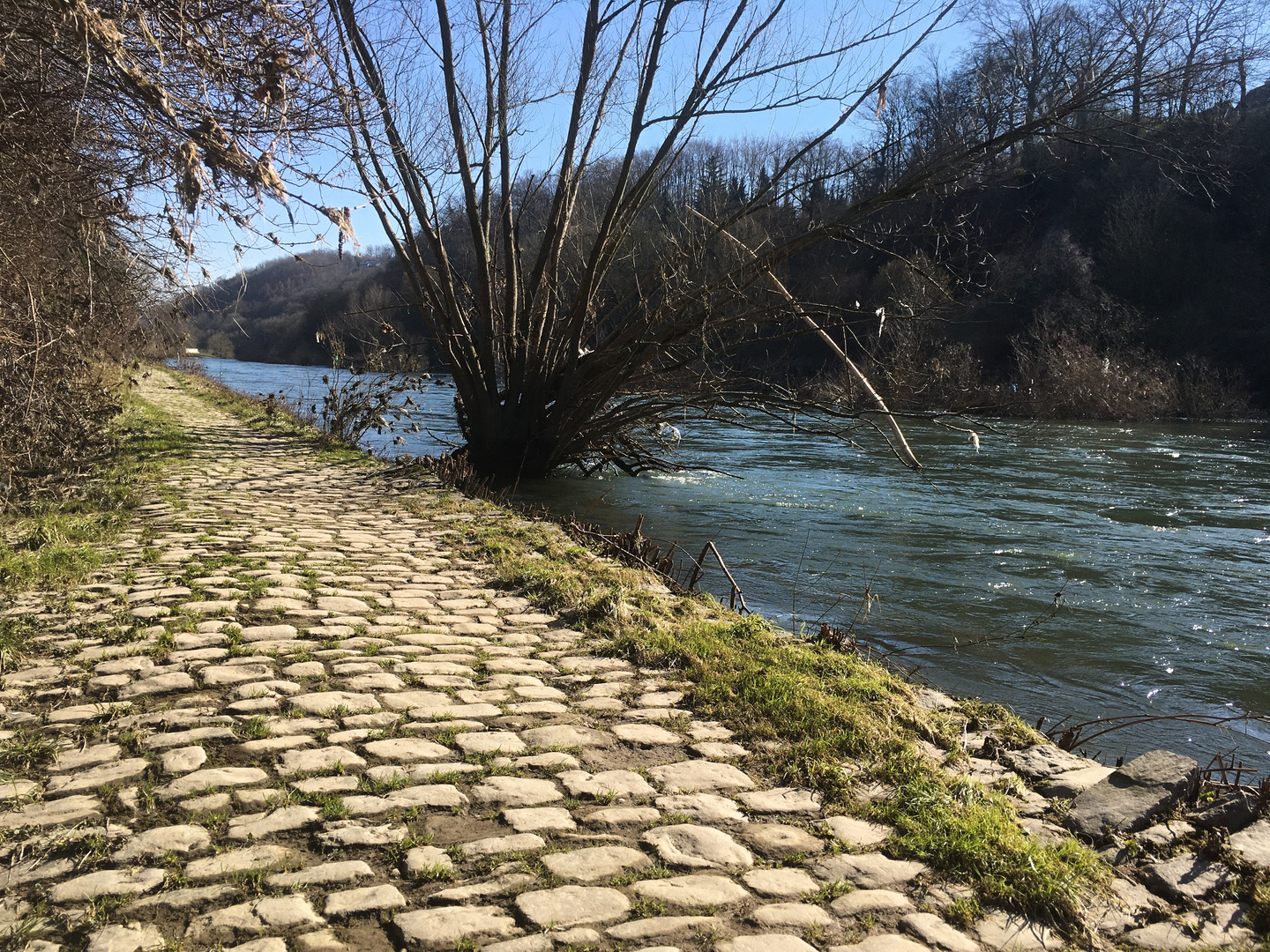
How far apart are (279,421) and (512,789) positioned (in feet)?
51.0

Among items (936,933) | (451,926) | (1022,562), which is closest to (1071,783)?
(936,933)

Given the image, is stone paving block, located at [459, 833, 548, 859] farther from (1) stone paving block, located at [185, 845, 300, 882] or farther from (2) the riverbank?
(1) stone paving block, located at [185, 845, 300, 882]

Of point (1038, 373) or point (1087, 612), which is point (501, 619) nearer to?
point (1087, 612)

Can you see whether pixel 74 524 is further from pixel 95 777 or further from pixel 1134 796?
pixel 1134 796

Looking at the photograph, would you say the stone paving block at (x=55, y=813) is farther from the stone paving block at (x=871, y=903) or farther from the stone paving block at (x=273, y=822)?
the stone paving block at (x=871, y=903)

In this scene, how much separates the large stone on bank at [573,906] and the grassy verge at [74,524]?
386 cm

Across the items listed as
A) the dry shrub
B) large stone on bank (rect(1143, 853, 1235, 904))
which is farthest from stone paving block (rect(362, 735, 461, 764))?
the dry shrub

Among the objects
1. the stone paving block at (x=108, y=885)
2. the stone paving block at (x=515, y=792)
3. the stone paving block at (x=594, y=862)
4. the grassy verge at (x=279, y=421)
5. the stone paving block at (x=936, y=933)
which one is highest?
the grassy verge at (x=279, y=421)

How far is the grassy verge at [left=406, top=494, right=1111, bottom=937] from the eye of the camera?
9.07 ft

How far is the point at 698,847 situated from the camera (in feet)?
9.11

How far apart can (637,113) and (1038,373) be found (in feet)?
79.6

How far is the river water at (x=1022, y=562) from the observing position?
5.67 metres

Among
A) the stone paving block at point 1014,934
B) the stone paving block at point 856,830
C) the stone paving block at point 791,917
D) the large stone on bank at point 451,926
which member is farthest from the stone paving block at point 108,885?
the stone paving block at point 1014,934

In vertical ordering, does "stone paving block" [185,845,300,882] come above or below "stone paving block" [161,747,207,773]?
below
